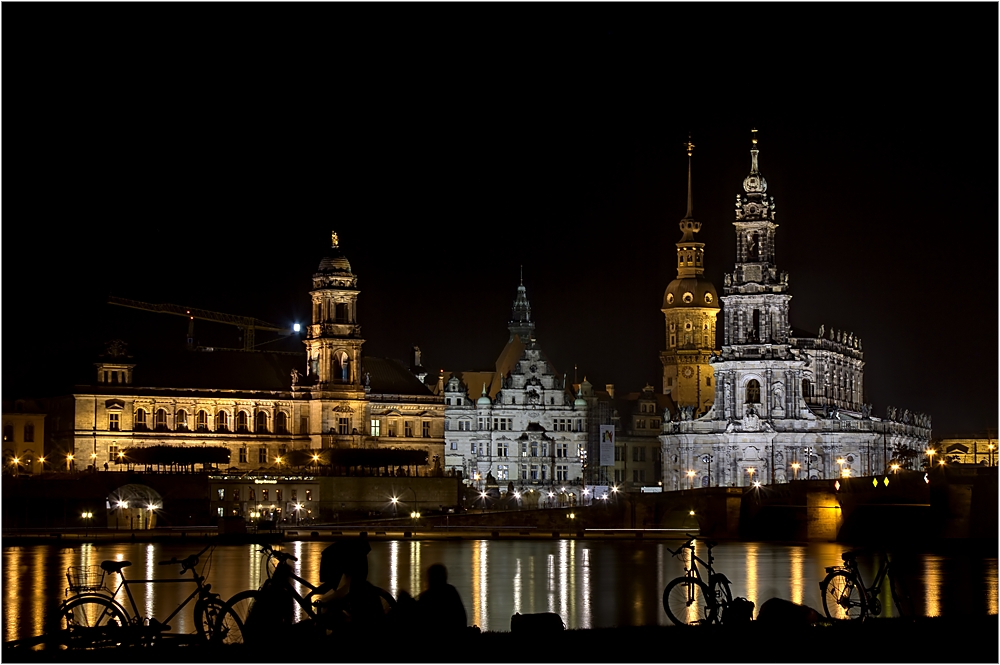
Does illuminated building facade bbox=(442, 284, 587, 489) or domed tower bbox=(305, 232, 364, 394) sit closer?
domed tower bbox=(305, 232, 364, 394)

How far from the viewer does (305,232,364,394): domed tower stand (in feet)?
430

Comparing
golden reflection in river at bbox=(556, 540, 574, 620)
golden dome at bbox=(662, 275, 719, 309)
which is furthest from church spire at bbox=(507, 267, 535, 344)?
golden reflection in river at bbox=(556, 540, 574, 620)

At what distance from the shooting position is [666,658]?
26.5 m

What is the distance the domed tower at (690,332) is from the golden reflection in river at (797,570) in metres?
72.1

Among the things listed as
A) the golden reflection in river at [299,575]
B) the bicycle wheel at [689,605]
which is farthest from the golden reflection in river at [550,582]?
the golden reflection in river at [299,575]

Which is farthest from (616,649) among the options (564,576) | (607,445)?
(607,445)

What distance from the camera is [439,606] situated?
1039 inches

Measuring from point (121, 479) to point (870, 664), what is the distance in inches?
3574

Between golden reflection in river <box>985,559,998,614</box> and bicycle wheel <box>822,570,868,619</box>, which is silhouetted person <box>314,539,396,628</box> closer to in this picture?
bicycle wheel <box>822,570,868,619</box>

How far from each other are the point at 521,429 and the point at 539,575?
84.1 meters

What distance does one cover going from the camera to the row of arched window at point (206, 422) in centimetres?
12756

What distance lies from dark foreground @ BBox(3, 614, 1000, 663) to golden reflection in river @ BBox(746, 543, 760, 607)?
2050 centimetres

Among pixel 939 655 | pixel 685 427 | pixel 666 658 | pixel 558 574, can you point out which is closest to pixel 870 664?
pixel 939 655

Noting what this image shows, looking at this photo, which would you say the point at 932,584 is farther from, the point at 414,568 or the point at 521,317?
the point at 521,317
